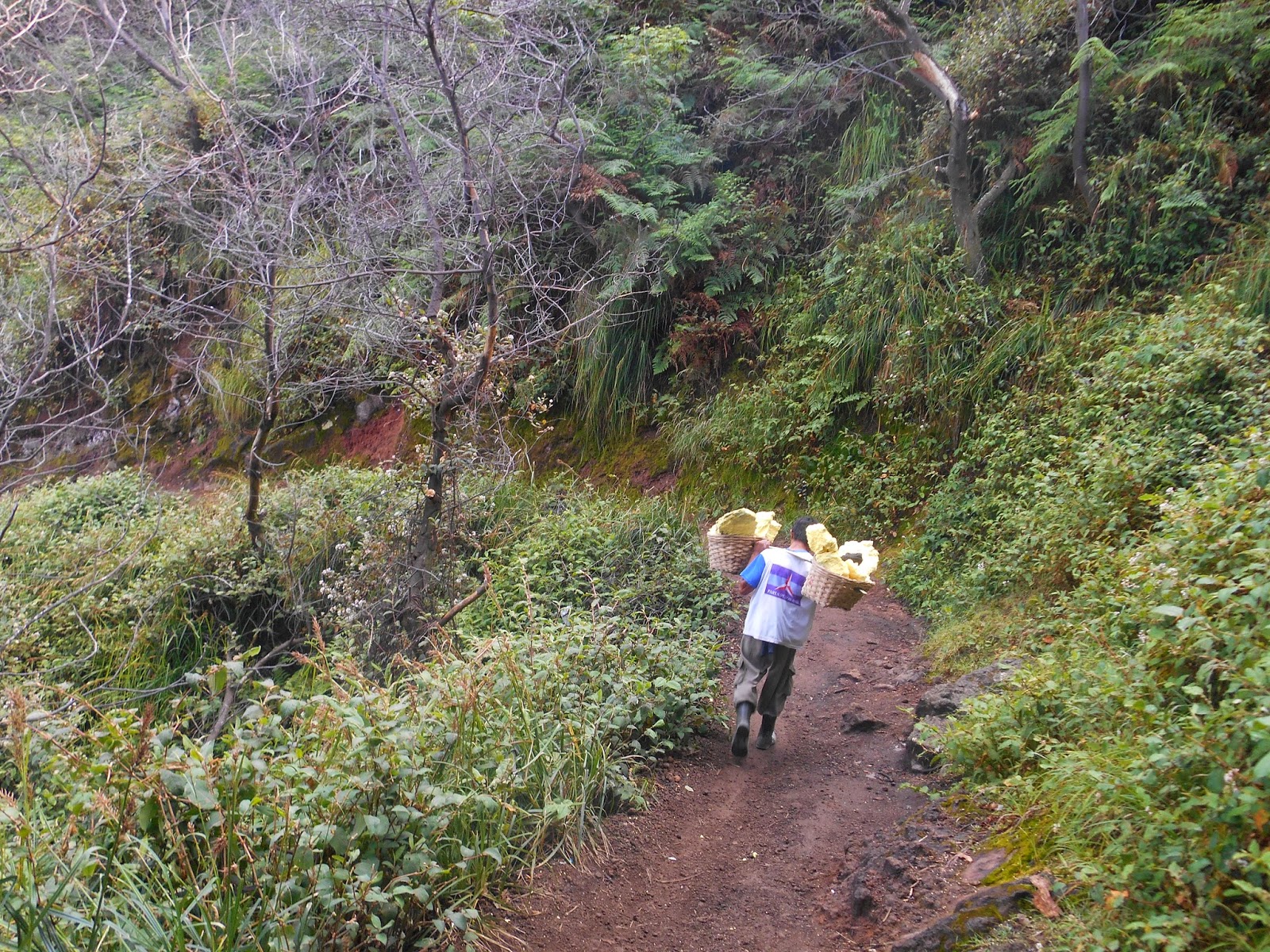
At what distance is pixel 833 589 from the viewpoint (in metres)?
4.93

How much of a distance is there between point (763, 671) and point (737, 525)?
0.87 metres

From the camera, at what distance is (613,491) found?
36.8 feet

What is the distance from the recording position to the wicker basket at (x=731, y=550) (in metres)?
5.60

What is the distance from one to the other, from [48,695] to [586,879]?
Answer: 490 centimetres

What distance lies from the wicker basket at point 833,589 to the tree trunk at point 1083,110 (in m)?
5.68

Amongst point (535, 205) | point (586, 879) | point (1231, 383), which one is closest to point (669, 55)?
point (535, 205)

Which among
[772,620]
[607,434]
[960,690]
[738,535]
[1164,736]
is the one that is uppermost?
[1164,736]

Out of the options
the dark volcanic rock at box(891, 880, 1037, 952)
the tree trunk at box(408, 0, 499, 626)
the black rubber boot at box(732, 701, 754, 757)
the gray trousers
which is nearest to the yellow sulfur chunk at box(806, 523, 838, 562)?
the gray trousers

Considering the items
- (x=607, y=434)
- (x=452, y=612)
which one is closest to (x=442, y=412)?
(x=452, y=612)

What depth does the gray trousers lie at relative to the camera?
536 cm

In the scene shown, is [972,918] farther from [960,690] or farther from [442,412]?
[442,412]

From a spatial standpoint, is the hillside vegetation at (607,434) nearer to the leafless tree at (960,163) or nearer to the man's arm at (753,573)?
the leafless tree at (960,163)

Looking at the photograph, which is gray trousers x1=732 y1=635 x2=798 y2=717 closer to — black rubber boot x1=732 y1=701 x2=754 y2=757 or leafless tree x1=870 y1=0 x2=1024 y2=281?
black rubber boot x1=732 y1=701 x2=754 y2=757

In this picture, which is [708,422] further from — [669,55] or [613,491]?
[669,55]
